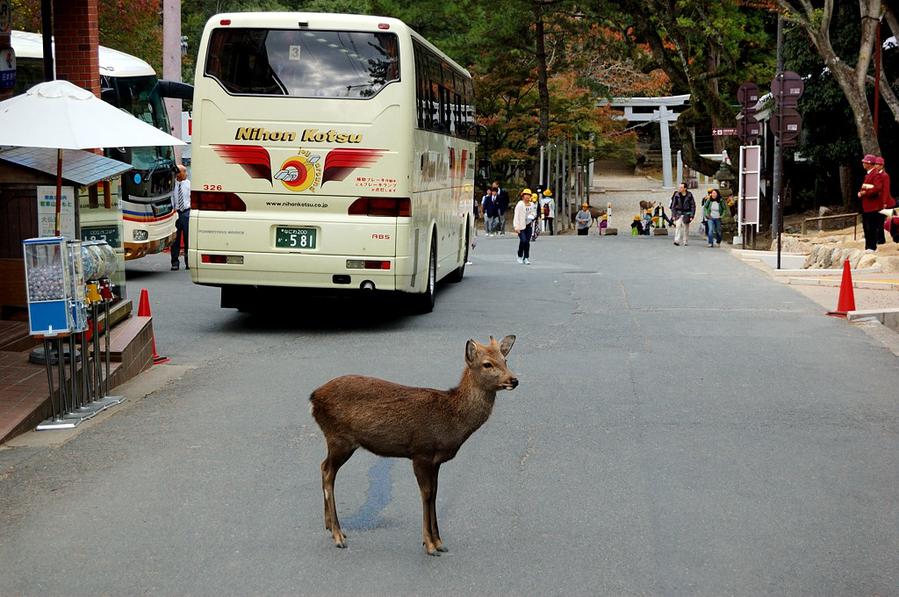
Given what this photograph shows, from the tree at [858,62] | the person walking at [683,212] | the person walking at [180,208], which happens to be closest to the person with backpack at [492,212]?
the person walking at [683,212]

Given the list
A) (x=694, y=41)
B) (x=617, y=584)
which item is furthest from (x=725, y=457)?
(x=694, y=41)

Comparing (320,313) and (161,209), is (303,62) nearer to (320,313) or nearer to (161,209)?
(320,313)

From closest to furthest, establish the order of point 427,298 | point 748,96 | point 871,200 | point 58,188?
point 58,188, point 427,298, point 871,200, point 748,96

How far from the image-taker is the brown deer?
19.3 feet

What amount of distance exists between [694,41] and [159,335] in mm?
25563

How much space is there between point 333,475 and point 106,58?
1734cm

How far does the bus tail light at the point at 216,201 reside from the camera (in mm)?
14312

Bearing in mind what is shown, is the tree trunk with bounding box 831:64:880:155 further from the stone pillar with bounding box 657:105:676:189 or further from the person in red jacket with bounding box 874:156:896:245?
the stone pillar with bounding box 657:105:676:189

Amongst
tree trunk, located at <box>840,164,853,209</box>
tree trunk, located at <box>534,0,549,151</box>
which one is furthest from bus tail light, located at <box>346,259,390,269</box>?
tree trunk, located at <box>534,0,549,151</box>

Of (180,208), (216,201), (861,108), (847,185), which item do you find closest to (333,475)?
(216,201)

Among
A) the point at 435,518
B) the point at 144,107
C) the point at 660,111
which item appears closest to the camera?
the point at 435,518

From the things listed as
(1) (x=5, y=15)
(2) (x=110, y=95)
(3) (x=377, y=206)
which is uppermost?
(1) (x=5, y=15)

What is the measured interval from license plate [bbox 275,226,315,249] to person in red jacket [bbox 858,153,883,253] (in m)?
11.9

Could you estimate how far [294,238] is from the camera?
47.2 ft
